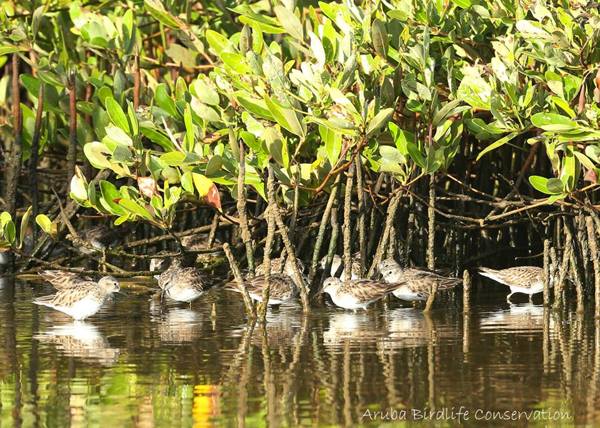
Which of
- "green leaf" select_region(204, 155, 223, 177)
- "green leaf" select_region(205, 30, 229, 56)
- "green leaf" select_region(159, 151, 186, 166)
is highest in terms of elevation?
"green leaf" select_region(205, 30, 229, 56)

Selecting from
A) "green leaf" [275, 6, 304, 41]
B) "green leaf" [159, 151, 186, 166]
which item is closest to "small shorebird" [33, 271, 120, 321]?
"green leaf" [159, 151, 186, 166]

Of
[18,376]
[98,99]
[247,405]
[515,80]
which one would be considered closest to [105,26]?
[98,99]

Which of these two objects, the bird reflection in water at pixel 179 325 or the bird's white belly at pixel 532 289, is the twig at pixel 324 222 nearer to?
the bird reflection in water at pixel 179 325

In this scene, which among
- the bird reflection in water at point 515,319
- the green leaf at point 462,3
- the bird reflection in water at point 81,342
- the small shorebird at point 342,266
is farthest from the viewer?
the small shorebird at point 342,266

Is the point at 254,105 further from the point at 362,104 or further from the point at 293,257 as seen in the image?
the point at 293,257

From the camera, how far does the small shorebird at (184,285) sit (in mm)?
11328

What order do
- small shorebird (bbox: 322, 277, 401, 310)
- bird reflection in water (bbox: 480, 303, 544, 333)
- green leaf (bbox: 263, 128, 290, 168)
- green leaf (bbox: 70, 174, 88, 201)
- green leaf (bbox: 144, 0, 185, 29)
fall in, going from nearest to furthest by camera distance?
green leaf (bbox: 263, 128, 290, 168), bird reflection in water (bbox: 480, 303, 544, 333), small shorebird (bbox: 322, 277, 401, 310), green leaf (bbox: 70, 174, 88, 201), green leaf (bbox: 144, 0, 185, 29)

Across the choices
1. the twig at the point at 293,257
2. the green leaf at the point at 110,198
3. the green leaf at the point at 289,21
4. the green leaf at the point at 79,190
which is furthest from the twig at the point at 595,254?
the green leaf at the point at 79,190

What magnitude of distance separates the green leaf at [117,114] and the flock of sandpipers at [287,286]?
1.23m

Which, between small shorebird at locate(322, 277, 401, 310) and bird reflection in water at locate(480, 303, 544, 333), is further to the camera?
small shorebird at locate(322, 277, 401, 310)

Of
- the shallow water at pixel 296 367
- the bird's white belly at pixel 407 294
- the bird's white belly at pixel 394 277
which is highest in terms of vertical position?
the bird's white belly at pixel 394 277

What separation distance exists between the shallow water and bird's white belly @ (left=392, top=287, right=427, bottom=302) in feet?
0.59

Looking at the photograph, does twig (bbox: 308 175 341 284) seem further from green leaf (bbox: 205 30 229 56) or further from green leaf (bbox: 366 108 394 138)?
green leaf (bbox: 205 30 229 56)

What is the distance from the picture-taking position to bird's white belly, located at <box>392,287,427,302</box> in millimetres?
10945
